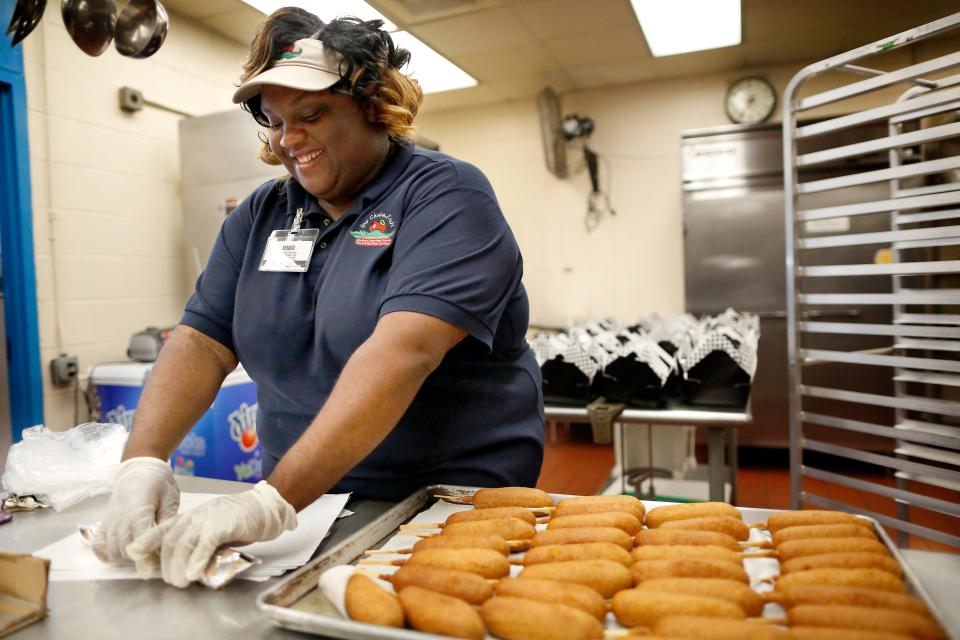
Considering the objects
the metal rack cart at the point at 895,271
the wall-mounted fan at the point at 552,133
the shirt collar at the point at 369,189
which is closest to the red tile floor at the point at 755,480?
the metal rack cart at the point at 895,271

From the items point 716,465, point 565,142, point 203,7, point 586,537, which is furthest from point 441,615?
point 565,142

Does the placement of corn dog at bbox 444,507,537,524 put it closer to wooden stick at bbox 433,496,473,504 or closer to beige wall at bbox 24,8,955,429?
wooden stick at bbox 433,496,473,504

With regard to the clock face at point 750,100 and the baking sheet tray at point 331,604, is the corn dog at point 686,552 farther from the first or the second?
the clock face at point 750,100

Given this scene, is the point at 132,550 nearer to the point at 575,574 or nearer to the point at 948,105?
the point at 575,574

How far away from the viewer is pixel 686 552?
102cm

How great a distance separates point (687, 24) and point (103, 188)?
4.10 metres

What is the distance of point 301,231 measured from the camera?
154 cm

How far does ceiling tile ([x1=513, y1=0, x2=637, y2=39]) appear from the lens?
437cm

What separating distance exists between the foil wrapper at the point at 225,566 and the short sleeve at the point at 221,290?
0.72 m

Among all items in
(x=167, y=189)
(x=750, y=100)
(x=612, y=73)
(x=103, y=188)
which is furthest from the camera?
(x=612, y=73)

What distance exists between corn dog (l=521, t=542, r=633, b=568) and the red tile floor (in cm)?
329

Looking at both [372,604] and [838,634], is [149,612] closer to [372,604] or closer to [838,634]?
[372,604]

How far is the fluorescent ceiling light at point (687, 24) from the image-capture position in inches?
173

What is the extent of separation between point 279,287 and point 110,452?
664 millimetres
